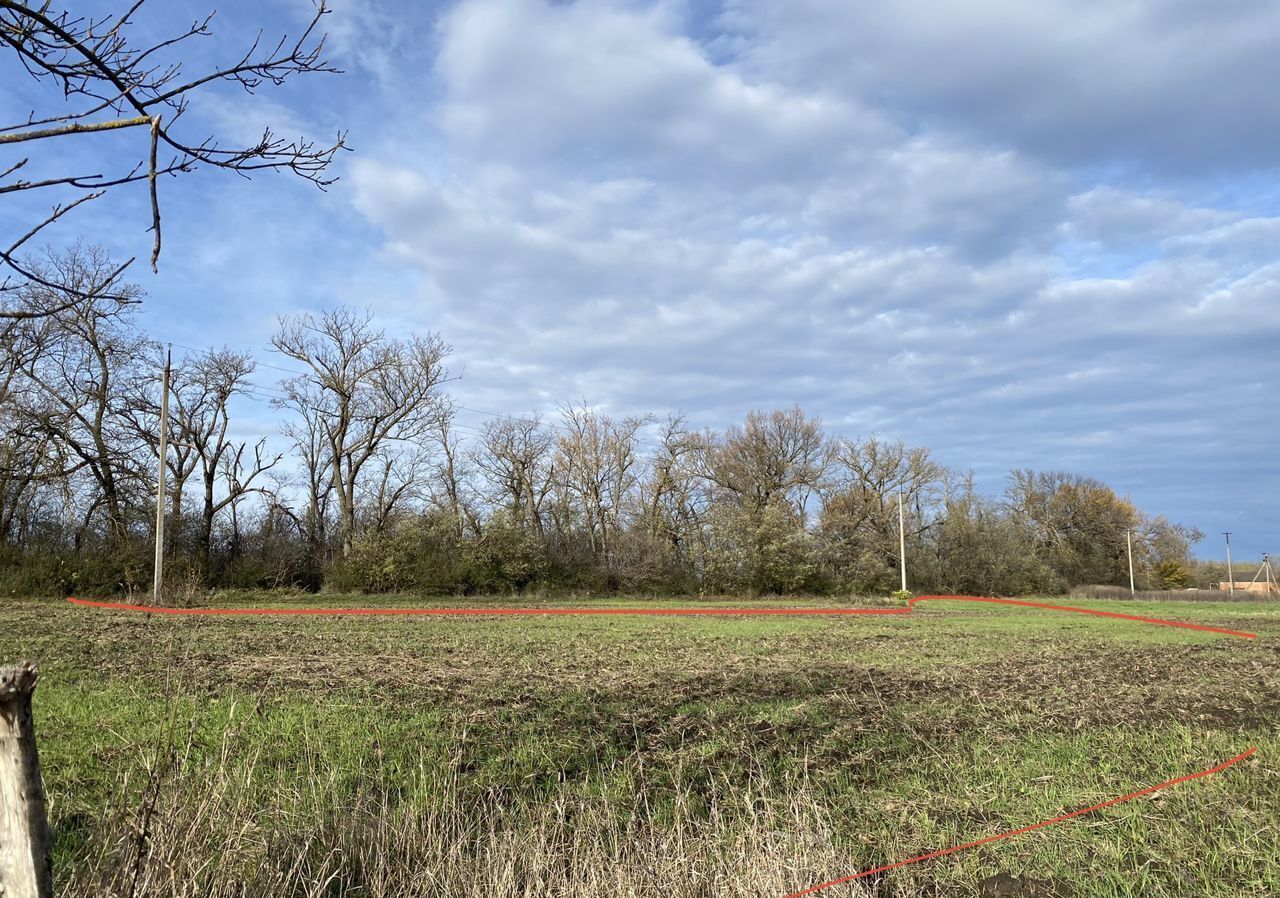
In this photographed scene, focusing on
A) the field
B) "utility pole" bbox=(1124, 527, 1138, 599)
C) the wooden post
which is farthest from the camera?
"utility pole" bbox=(1124, 527, 1138, 599)

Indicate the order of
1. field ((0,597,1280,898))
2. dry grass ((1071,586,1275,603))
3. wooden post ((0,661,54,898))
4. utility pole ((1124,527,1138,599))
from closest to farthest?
1. wooden post ((0,661,54,898))
2. field ((0,597,1280,898))
3. dry grass ((1071,586,1275,603))
4. utility pole ((1124,527,1138,599))

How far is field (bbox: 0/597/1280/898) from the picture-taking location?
4.24 meters

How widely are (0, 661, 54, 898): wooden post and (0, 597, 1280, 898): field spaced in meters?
1.11

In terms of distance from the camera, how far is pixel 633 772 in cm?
638

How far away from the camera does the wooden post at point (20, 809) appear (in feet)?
7.16

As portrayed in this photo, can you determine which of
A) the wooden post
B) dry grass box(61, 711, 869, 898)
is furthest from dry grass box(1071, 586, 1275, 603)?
the wooden post

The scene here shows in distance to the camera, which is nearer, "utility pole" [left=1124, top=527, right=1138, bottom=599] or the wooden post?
the wooden post

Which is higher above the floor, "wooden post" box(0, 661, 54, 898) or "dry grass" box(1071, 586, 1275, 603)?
"wooden post" box(0, 661, 54, 898)

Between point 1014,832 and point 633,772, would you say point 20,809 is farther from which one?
point 1014,832

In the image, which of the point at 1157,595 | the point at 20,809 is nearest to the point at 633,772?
the point at 20,809

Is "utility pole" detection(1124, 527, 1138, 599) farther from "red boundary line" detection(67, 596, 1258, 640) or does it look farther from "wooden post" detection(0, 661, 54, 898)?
"wooden post" detection(0, 661, 54, 898)

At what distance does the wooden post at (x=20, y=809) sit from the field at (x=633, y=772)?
1.11 meters

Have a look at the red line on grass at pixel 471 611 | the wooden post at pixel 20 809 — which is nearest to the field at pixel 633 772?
the wooden post at pixel 20 809

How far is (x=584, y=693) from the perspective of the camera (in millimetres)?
9305
